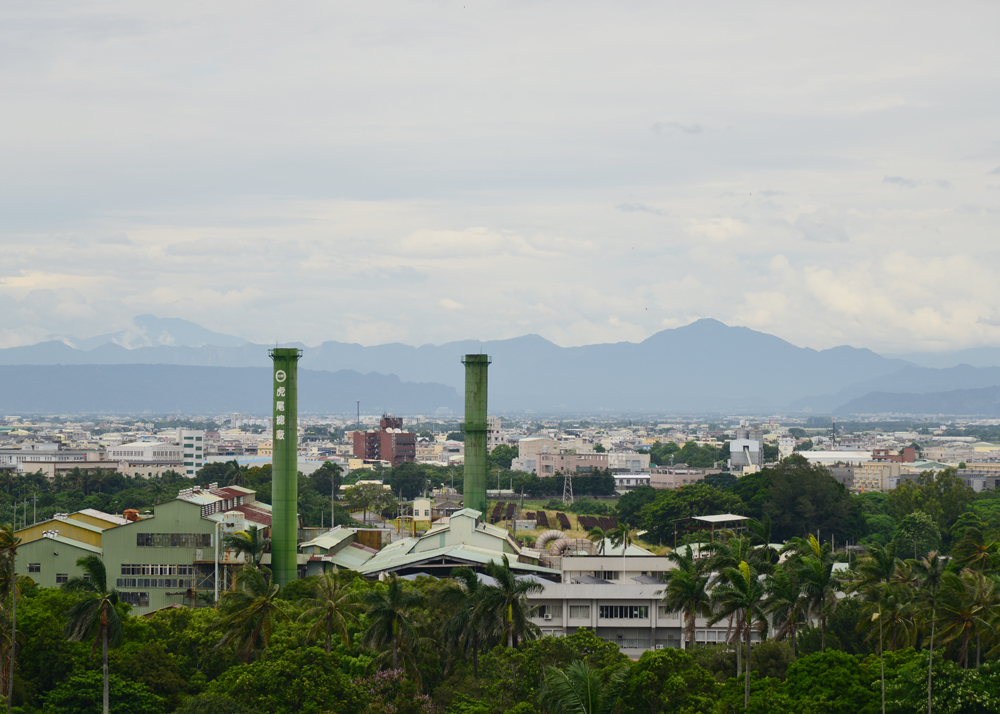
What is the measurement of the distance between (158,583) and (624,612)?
2679 centimetres

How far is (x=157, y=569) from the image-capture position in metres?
64.2

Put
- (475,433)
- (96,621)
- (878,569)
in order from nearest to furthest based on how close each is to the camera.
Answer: (96,621) < (878,569) < (475,433)

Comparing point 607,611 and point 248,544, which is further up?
point 248,544

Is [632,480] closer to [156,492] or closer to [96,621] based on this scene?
[156,492]

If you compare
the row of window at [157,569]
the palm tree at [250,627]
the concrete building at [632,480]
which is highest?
the palm tree at [250,627]

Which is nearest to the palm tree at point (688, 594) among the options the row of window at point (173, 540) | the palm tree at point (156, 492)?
the row of window at point (173, 540)

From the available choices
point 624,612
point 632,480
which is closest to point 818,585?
point 624,612

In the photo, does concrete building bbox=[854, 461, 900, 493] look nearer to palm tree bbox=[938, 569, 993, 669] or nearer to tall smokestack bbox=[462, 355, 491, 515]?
tall smokestack bbox=[462, 355, 491, 515]

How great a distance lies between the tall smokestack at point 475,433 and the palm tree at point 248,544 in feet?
71.0

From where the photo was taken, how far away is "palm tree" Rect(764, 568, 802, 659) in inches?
1756

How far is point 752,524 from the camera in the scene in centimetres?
6219

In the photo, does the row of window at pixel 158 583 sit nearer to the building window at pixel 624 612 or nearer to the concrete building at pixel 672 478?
the building window at pixel 624 612

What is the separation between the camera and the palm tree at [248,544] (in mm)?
63594

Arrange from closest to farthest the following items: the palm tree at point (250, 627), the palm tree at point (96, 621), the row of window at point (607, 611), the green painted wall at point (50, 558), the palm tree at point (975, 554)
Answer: the palm tree at point (96, 621)
the palm tree at point (250, 627)
the palm tree at point (975, 554)
the row of window at point (607, 611)
the green painted wall at point (50, 558)
